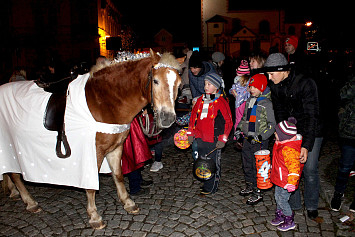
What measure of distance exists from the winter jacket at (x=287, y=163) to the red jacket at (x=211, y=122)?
0.85 m

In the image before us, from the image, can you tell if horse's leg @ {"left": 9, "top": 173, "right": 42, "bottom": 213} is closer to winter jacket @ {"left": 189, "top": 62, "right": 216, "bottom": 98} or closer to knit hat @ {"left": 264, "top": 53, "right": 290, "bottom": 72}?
winter jacket @ {"left": 189, "top": 62, "right": 216, "bottom": 98}

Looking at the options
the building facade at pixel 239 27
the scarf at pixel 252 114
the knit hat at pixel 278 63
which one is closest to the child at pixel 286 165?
the scarf at pixel 252 114

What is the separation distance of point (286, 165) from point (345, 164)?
1.17 meters

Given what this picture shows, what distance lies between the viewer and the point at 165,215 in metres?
3.78

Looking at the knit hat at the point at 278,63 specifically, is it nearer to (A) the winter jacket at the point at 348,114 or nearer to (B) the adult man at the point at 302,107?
(B) the adult man at the point at 302,107

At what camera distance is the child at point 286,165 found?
305 cm

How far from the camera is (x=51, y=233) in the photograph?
3455mm

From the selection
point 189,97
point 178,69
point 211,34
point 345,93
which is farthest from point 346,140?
point 211,34

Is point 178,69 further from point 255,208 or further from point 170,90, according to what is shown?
point 255,208

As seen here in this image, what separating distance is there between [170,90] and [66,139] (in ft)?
4.88

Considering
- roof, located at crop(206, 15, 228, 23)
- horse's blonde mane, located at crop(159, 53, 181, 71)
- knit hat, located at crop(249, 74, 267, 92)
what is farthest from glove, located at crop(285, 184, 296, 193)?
roof, located at crop(206, 15, 228, 23)

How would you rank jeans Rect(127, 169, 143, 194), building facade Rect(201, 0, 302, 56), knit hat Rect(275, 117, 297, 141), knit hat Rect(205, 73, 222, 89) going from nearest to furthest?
knit hat Rect(275, 117, 297, 141)
knit hat Rect(205, 73, 222, 89)
jeans Rect(127, 169, 143, 194)
building facade Rect(201, 0, 302, 56)

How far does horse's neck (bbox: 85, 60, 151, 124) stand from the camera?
3285 mm

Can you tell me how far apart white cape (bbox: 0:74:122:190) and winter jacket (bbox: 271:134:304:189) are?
209 cm
